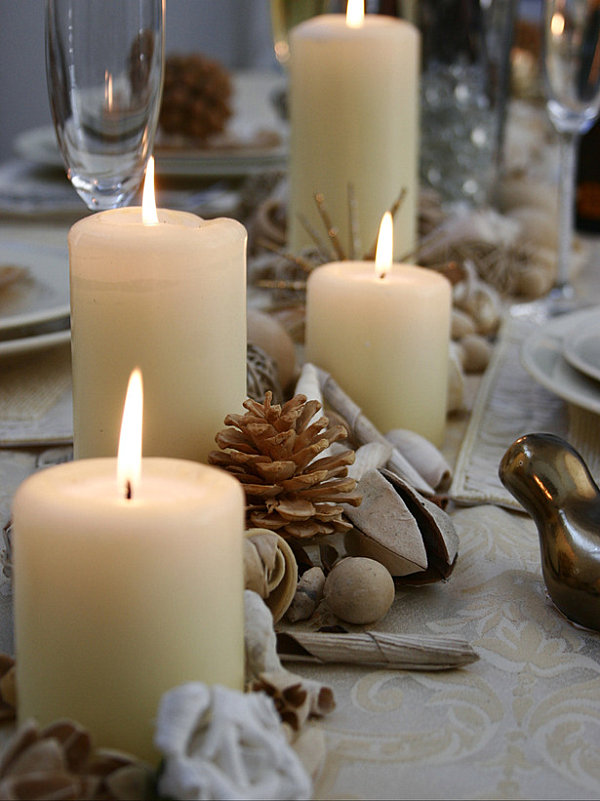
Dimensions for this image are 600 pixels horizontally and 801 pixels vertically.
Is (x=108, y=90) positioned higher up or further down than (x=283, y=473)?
higher up

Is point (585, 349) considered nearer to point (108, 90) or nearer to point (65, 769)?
point (108, 90)

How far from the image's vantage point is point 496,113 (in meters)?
1.07

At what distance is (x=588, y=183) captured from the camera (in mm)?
1183

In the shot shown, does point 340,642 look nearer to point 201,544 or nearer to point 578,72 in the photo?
point 201,544

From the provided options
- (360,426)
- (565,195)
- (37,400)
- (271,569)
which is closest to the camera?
(271,569)

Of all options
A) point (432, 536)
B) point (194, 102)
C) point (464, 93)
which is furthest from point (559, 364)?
point (194, 102)

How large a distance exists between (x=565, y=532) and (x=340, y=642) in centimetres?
11

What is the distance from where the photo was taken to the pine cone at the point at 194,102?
1.22 metres

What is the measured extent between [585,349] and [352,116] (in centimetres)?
28

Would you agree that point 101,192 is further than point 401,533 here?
Yes

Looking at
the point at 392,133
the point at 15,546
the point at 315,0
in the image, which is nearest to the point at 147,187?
the point at 15,546

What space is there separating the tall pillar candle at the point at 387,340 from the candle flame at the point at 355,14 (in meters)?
0.29

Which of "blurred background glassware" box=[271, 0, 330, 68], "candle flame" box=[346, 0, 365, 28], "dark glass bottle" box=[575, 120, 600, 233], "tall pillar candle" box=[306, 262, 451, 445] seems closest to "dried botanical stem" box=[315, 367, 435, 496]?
"tall pillar candle" box=[306, 262, 451, 445]

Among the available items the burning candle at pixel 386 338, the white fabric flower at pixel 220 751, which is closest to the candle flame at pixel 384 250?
the burning candle at pixel 386 338
